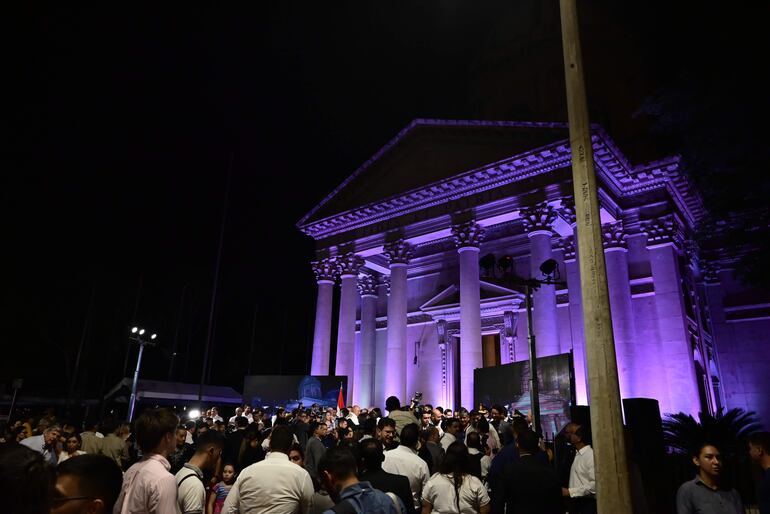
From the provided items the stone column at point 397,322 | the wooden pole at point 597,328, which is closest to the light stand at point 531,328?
the wooden pole at point 597,328

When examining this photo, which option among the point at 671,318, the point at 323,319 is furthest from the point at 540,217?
the point at 323,319

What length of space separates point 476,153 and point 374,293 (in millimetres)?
11462

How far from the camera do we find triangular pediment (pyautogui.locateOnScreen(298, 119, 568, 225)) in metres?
21.1

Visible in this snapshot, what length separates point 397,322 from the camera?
23500mm

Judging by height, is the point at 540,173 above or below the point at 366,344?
above

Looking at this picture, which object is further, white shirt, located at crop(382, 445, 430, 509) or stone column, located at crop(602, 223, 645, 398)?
stone column, located at crop(602, 223, 645, 398)

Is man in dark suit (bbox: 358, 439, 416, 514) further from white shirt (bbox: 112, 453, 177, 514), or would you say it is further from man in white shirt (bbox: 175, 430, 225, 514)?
white shirt (bbox: 112, 453, 177, 514)

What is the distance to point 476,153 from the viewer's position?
2283 centimetres

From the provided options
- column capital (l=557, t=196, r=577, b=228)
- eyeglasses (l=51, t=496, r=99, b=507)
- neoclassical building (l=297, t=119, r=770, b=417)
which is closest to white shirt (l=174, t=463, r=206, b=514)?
eyeglasses (l=51, t=496, r=99, b=507)

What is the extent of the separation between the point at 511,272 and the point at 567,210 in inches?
225

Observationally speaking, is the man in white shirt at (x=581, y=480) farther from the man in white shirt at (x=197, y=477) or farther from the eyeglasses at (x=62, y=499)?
the eyeglasses at (x=62, y=499)

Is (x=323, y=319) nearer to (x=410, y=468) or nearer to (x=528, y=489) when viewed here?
(x=410, y=468)

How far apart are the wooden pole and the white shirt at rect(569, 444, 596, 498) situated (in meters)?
2.81

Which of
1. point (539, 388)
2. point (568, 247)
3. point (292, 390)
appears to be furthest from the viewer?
point (292, 390)
